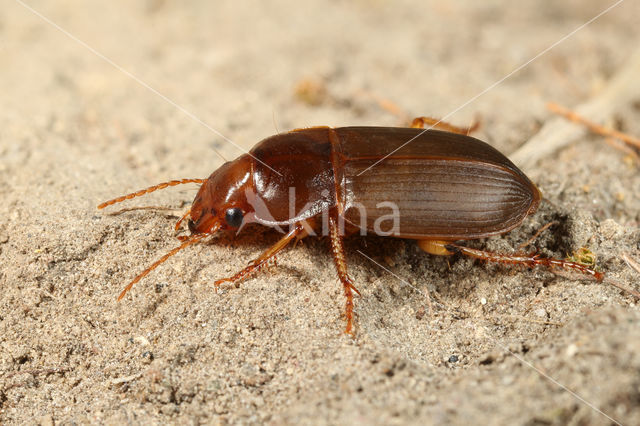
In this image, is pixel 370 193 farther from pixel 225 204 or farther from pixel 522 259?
pixel 522 259

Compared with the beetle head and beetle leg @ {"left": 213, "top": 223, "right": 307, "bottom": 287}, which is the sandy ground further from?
the beetle head

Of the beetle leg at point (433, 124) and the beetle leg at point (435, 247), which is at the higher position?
Result: the beetle leg at point (433, 124)

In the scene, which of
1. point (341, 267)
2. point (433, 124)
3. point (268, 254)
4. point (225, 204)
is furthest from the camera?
point (433, 124)

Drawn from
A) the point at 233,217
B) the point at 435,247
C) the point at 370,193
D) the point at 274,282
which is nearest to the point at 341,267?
the point at 274,282

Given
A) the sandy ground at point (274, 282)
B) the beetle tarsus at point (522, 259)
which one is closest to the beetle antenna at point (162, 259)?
the sandy ground at point (274, 282)

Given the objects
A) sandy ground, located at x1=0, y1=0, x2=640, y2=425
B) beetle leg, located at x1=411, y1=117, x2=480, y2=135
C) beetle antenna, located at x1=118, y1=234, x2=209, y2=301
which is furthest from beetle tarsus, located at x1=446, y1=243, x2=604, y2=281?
beetle antenna, located at x1=118, y1=234, x2=209, y2=301

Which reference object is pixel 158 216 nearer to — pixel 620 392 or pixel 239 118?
pixel 239 118

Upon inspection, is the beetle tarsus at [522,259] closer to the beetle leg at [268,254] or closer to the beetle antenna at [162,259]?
the beetle leg at [268,254]

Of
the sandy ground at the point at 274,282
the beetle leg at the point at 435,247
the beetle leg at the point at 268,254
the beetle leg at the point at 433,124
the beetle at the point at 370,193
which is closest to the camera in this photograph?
the sandy ground at the point at 274,282
